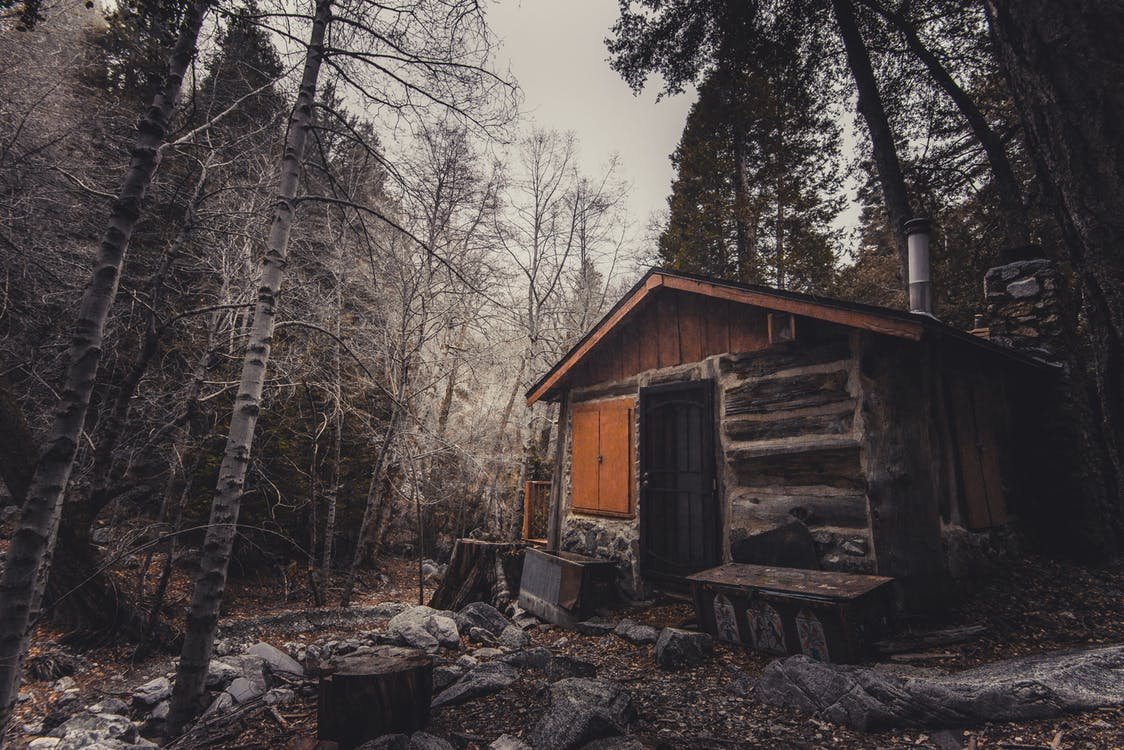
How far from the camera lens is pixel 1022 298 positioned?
784 cm

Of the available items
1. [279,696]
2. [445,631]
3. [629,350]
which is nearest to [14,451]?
[279,696]

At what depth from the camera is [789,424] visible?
5.57 m

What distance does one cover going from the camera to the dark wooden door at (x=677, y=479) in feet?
20.6

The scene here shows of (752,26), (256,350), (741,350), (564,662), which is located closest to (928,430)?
(741,350)

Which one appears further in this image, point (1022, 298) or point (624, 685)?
point (1022, 298)

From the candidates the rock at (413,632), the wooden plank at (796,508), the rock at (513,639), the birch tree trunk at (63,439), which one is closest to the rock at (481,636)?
the rock at (513,639)

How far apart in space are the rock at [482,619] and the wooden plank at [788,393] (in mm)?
3828

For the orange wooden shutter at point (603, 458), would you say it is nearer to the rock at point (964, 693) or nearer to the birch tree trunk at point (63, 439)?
the rock at point (964, 693)

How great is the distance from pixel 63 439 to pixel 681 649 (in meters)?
4.72

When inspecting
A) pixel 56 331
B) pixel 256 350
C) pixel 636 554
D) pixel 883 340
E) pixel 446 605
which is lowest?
pixel 446 605

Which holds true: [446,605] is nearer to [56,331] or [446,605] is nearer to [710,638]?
[710,638]

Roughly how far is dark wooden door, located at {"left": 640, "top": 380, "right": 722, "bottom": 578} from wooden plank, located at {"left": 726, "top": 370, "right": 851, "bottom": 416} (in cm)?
39

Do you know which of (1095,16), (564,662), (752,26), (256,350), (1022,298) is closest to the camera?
(1095,16)

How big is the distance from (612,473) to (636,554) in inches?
44.8
